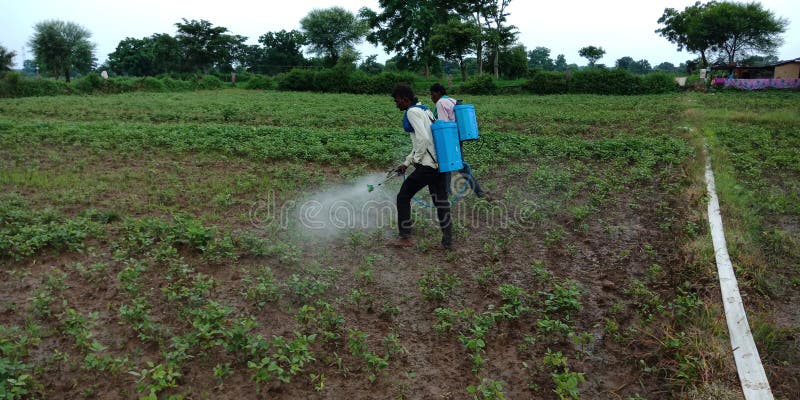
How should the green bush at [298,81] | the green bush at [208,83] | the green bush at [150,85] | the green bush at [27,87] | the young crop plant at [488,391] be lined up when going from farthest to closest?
the green bush at [298,81]
the green bush at [208,83]
the green bush at [150,85]
the green bush at [27,87]
the young crop plant at [488,391]

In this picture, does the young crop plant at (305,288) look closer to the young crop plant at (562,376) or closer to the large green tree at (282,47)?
the young crop plant at (562,376)

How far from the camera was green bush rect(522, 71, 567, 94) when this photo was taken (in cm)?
2733

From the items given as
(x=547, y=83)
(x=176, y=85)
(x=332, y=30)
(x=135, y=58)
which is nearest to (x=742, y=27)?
(x=547, y=83)

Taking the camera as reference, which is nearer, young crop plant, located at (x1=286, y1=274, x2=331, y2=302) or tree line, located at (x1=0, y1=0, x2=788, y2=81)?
young crop plant, located at (x1=286, y1=274, x2=331, y2=302)

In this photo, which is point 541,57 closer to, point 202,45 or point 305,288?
point 202,45

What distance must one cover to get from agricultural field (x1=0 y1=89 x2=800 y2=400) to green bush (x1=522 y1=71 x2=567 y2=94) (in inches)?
754

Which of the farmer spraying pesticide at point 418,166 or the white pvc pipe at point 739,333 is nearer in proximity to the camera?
the white pvc pipe at point 739,333

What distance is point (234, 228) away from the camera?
18.3ft

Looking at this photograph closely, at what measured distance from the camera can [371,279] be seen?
4.43m

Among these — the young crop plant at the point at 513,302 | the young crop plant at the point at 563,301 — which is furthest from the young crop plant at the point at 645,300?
the young crop plant at the point at 513,302

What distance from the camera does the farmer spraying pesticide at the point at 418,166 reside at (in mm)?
5004

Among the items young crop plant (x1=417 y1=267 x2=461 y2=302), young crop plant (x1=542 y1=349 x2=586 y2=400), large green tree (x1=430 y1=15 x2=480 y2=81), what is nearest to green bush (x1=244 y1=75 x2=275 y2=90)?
large green tree (x1=430 y1=15 x2=480 y2=81)

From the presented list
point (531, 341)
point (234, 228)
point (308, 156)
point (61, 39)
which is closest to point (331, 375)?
point (531, 341)

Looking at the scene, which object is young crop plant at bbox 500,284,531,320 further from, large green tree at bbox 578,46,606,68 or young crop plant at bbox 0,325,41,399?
large green tree at bbox 578,46,606,68
